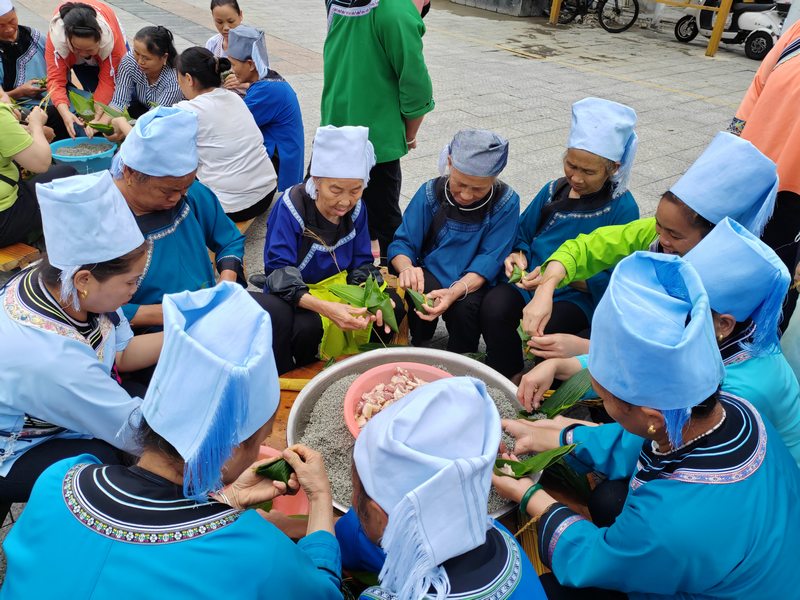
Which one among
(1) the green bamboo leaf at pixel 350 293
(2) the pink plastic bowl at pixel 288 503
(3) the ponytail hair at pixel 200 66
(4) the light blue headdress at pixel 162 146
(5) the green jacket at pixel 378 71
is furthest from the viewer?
(3) the ponytail hair at pixel 200 66

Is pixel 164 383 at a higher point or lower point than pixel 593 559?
higher

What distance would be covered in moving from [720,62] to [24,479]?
40.8 feet

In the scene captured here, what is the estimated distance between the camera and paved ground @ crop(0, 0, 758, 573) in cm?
645

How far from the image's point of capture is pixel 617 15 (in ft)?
44.2

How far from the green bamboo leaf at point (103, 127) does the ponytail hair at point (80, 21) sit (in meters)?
0.72

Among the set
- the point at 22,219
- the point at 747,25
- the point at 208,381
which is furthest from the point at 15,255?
the point at 747,25

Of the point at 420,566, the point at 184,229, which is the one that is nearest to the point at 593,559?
the point at 420,566

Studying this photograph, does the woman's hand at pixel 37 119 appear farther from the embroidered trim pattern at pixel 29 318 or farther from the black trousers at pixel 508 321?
the black trousers at pixel 508 321

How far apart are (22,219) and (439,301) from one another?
2499 millimetres

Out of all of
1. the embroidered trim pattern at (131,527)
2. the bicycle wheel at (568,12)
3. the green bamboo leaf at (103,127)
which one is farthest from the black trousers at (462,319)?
the bicycle wheel at (568,12)

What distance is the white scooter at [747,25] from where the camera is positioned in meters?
11.3

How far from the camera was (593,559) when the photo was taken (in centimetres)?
163

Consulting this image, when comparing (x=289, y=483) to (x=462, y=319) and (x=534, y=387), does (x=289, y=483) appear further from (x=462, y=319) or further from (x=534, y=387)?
(x=462, y=319)

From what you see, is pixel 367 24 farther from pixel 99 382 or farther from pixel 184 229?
pixel 99 382
